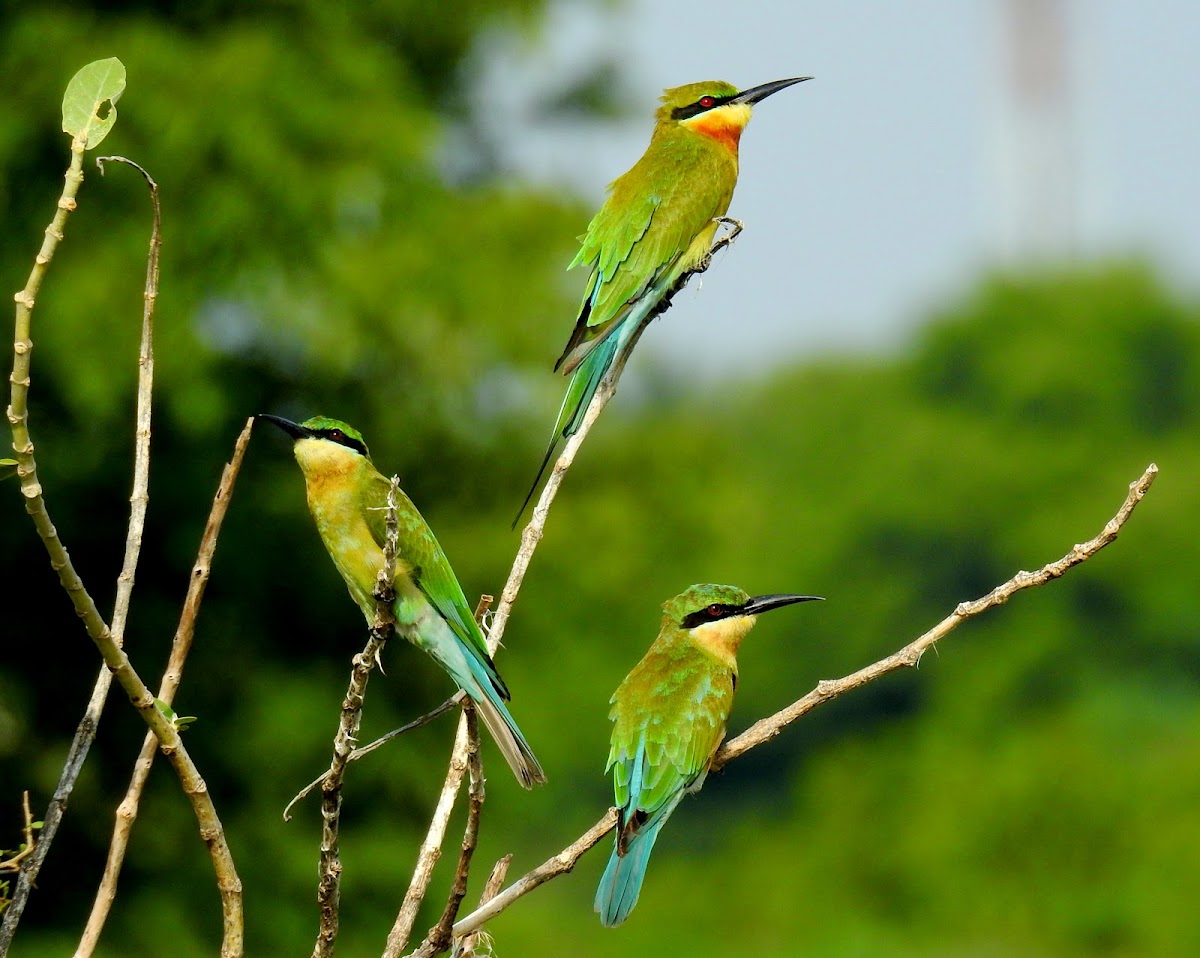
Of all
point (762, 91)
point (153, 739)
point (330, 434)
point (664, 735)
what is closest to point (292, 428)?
point (330, 434)

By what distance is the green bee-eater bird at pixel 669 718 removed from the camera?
248 centimetres

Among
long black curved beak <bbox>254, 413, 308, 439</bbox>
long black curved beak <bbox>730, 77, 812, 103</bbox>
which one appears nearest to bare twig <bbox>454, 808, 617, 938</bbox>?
long black curved beak <bbox>254, 413, 308, 439</bbox>

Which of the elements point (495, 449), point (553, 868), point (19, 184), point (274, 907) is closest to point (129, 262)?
point (19, 184)

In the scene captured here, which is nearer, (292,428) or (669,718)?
(292,428)

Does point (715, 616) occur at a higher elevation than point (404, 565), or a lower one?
lower

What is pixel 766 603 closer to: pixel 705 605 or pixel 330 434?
pixel 705 605

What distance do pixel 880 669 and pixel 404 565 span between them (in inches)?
34.4

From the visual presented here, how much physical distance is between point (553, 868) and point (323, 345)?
6.13m

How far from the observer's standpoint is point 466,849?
58.1 inches

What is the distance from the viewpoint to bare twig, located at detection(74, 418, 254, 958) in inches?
56.9

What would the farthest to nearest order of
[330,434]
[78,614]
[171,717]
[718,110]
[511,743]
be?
1. [718,110]
2. [330,434]
3. [511,743]
4. [171,717]
5. [78,614]

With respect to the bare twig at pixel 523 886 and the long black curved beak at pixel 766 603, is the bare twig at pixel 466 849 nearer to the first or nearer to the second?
the bare twig at pixel 523 886

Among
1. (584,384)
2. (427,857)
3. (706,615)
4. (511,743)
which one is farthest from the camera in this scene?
(706,615)

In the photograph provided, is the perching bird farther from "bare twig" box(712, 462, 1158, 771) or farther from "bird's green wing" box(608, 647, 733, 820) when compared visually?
"bare twig" box(712, 462, 1158, 771)
